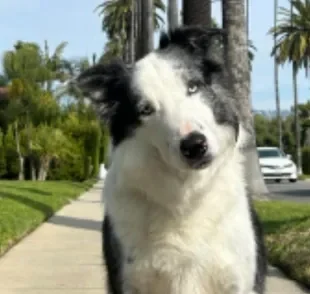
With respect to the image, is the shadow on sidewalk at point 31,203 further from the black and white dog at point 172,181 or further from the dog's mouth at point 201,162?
the dog's mouth at point 201,162

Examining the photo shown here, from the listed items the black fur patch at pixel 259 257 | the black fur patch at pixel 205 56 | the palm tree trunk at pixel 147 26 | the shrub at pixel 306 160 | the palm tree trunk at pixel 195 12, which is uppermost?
the palm tree trunk at pixel 147 26

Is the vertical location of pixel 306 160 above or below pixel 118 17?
below

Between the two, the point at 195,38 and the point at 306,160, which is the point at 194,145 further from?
the point at 306,160

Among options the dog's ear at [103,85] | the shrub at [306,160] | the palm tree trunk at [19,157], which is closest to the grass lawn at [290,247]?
the dog's ear at [103,85]

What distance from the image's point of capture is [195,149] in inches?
152

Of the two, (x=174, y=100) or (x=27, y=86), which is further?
(x=27, y=86)

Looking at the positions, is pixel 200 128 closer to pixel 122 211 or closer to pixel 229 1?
pixel 122 211

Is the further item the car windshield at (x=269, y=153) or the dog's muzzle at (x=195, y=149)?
the car windshield at (x=269, y=153)

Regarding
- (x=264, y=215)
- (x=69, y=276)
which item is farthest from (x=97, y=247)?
(x=264, y=215)

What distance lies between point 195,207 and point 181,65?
809 mm

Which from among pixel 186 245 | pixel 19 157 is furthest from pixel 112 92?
pixel 19 157

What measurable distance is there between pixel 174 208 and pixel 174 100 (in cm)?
67

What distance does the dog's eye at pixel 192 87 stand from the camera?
13.7ft

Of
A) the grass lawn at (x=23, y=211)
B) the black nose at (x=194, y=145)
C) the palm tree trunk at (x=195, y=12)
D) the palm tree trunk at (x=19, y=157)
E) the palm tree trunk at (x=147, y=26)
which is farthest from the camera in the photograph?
the palm tree trunk at (x=19, y=157)
